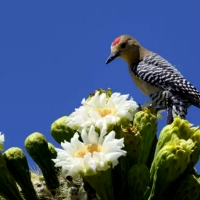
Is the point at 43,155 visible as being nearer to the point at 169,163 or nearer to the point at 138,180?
the point at 138,180

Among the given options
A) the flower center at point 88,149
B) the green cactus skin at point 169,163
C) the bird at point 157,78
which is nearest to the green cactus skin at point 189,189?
the green cactus skin at point 169,163

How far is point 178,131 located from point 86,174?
641 millimetres

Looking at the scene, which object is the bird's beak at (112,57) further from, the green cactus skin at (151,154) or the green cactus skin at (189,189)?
the green cactus skin at (189,189)

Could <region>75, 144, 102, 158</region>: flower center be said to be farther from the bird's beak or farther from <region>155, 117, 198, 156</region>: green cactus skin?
the bird's beak

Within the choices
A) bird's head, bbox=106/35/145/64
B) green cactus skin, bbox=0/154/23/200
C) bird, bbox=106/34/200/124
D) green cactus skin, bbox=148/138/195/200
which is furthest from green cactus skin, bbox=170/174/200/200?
bird's head, bbox=106/35/145/64

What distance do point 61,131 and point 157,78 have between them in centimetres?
501

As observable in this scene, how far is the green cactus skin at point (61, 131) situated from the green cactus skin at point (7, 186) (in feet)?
1.34

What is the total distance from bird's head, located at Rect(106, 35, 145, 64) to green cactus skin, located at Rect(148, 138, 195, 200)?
6200mm

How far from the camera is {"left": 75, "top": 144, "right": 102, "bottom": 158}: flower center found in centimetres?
317

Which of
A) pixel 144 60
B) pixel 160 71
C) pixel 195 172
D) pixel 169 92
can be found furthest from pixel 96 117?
pixel 144 60

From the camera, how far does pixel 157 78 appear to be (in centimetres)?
870

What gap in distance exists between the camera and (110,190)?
3.32m

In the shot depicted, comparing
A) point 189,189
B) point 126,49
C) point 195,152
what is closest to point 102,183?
point 189,189

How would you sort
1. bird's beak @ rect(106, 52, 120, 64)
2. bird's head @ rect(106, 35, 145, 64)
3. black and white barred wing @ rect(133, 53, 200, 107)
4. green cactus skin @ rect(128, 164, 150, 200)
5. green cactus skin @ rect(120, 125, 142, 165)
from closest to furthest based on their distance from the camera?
green cactus skin @ rect(128, 164, 150, 200)
green cactus skin @ rect(120, 125, 142, 165)
black and white barred wing @ rect(133, 53, 200, 107)
bird's beak @ rect(106, 52, 120, 64)
bird's head @ rect(106, 35, 145, 64)
